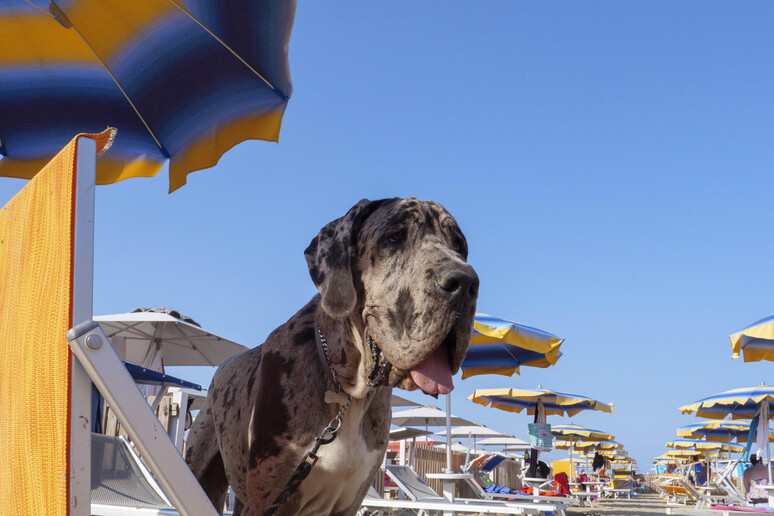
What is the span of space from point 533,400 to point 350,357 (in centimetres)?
1645

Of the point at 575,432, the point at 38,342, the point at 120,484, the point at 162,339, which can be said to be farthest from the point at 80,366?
the point at 575,432

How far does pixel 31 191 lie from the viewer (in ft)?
4.38

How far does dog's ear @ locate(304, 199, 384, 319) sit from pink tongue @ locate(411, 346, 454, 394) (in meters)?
0.31

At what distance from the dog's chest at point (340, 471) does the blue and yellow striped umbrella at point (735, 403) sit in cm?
1463

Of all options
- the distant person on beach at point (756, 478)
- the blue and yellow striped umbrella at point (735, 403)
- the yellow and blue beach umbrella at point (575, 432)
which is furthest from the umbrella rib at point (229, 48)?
the yellow and blue beach umbrella at point (575, 432)

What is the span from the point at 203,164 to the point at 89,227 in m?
2.40

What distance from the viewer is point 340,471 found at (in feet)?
6.75

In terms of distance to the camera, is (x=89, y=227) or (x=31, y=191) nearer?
(x=89, y=227)

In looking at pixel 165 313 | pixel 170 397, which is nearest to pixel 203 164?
pixel 170 397

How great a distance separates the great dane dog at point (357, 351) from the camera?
6.05 feet

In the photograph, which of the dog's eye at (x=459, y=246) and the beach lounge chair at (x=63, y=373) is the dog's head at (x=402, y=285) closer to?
the dog's eye at (x=459, y=246)

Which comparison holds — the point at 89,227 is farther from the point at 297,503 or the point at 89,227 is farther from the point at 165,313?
the point at 165,313

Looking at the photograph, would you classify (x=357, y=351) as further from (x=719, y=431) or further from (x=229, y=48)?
(x=719, y=431)

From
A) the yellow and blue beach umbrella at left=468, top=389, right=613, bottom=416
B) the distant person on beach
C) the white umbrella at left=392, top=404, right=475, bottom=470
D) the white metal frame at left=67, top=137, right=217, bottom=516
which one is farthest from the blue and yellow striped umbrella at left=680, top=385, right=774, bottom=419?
the white metal frame at left=67, top=137, right=217, bottom=516
